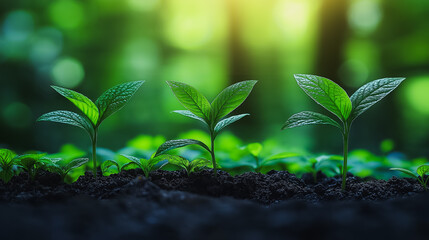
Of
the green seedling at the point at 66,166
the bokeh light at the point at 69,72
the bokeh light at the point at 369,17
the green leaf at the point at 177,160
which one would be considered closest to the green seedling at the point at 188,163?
the green leaf at the point at 177,160

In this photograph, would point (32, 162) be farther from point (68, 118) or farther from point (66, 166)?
point (68, 118)

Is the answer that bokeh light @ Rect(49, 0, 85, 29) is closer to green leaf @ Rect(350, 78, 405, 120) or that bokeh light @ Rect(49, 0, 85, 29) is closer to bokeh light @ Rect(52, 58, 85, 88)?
bokeh light @ Rect(52, 58, 85, 88)

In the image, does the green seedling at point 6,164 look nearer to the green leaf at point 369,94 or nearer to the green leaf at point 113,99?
the green leaf at point 113,99

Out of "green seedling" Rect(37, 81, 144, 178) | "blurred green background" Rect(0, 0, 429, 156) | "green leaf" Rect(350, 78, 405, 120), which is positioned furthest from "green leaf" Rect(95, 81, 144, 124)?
"blurred green background" Rect(0, 0, 429, 156)

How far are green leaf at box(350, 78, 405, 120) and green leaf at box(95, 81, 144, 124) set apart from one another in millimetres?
878

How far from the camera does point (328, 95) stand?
1.34m

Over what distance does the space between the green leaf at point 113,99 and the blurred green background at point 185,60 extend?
16.0 feet

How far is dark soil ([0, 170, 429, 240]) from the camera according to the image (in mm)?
721

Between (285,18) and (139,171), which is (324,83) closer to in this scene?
(139,171)

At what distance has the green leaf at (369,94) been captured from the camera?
1297mm

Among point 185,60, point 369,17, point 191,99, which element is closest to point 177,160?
point 191,99

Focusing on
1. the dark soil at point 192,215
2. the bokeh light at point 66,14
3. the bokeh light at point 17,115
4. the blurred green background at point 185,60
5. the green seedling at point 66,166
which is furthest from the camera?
the bokeh light at point 66,14

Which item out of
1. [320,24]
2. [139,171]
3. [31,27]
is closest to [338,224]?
[139,171]

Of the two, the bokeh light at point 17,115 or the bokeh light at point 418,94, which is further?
the bokeh light at point 418,94
